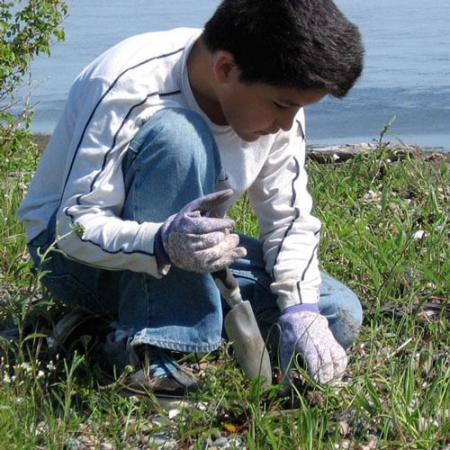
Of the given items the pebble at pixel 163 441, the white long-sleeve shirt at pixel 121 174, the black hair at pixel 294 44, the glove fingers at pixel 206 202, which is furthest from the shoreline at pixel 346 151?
the pebble at pixel 163 441

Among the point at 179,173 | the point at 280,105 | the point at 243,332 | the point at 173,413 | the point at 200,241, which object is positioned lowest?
the point at 173,413

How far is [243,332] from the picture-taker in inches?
123

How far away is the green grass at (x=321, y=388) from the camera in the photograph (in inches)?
112

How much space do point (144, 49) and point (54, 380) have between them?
893 mm

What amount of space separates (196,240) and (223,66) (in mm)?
472

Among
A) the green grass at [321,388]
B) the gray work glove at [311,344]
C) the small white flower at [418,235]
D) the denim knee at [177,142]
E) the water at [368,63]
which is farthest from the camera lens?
the water at [368,63]

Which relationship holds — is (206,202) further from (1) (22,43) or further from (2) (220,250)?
(1) (22,43)

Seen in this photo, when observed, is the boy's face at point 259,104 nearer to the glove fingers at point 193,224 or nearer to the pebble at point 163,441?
the glove fingers at point 193,224

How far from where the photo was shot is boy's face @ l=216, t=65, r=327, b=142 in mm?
2986

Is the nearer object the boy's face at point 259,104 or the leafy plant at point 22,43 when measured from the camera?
the boy's face at point 259,104

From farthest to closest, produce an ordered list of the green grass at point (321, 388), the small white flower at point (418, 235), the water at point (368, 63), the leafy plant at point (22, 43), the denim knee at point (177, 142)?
the water at point (368, 63) < the leafy plant at point (22, 43) < the small white flower at point (418, 235) < the denim knee at point (177, 142) < the green grass at point (321, 388)

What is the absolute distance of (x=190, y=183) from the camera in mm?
3000

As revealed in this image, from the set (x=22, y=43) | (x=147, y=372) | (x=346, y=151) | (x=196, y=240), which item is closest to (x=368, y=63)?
(x=346, y=151)

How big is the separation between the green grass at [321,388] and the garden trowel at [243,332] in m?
0.06
